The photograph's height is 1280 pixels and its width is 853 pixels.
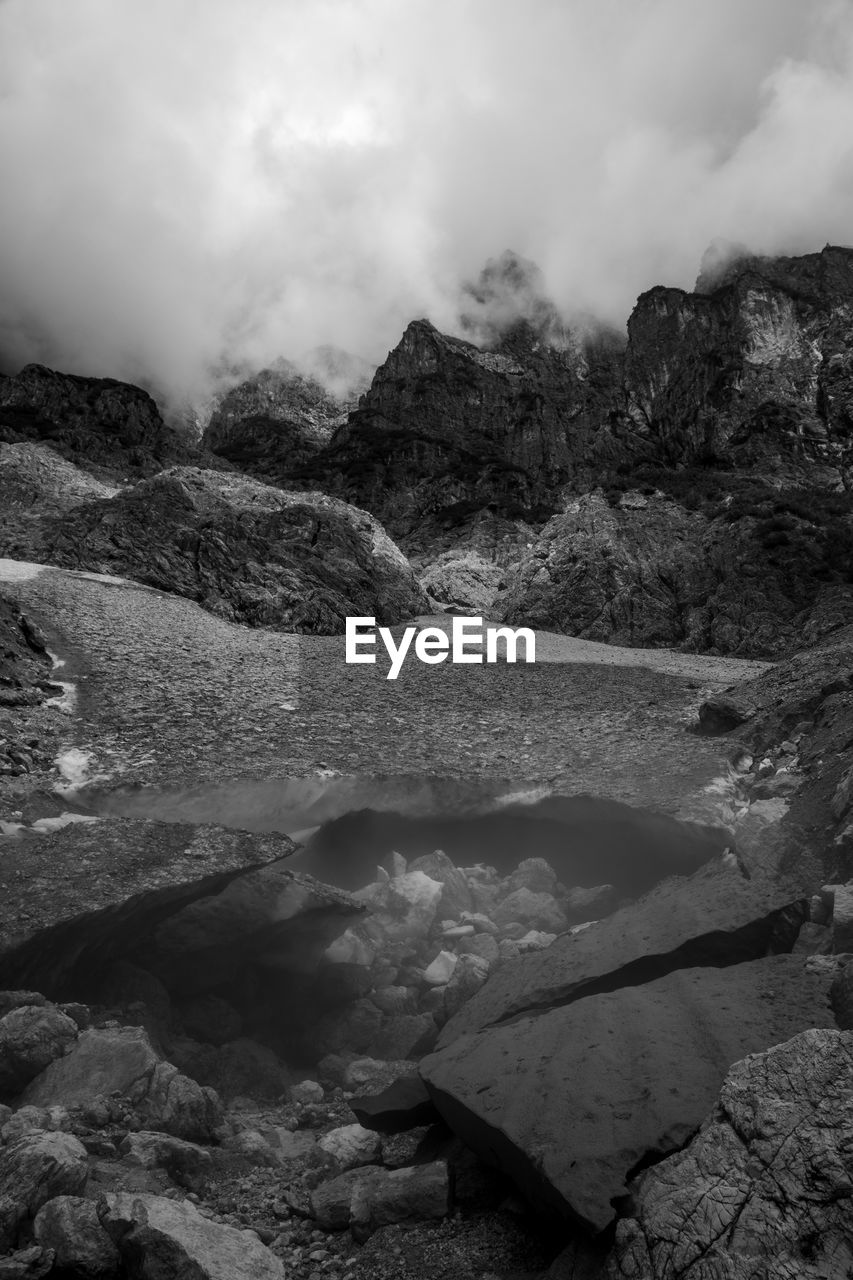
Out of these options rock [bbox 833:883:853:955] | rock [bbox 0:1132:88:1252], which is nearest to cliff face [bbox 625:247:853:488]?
rock [bbox 833:883:853:955]

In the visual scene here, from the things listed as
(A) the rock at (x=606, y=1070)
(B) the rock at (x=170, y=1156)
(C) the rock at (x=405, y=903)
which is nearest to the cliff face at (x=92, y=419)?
(C) the rock at (x=405, y=903)

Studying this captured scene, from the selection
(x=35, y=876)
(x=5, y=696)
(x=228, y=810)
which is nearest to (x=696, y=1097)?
(x=35, y=876)

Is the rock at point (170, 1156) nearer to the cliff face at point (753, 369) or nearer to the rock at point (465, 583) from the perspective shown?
the rock at point (465, 583)

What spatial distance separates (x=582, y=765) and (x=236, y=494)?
118 ft

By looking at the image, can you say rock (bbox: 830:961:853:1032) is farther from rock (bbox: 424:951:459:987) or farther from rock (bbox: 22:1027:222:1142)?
rock (bbox: 22:1027:222:1142)

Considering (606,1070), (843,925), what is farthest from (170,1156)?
(843,925)

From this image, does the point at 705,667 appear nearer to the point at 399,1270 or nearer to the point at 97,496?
the point at 399,1270

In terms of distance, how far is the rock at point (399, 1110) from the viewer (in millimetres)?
4645

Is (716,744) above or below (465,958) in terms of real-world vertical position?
above

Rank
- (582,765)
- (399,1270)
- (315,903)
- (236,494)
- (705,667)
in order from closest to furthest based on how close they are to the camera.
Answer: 1. (399,1270)
2. (315,903)
3. (582,765)
4. (705,667)
5. (236,494)

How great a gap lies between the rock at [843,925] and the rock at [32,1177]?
5082 millimetres

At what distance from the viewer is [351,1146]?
455 centimetres

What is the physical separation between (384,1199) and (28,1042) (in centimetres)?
282

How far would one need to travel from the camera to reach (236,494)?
142ft
